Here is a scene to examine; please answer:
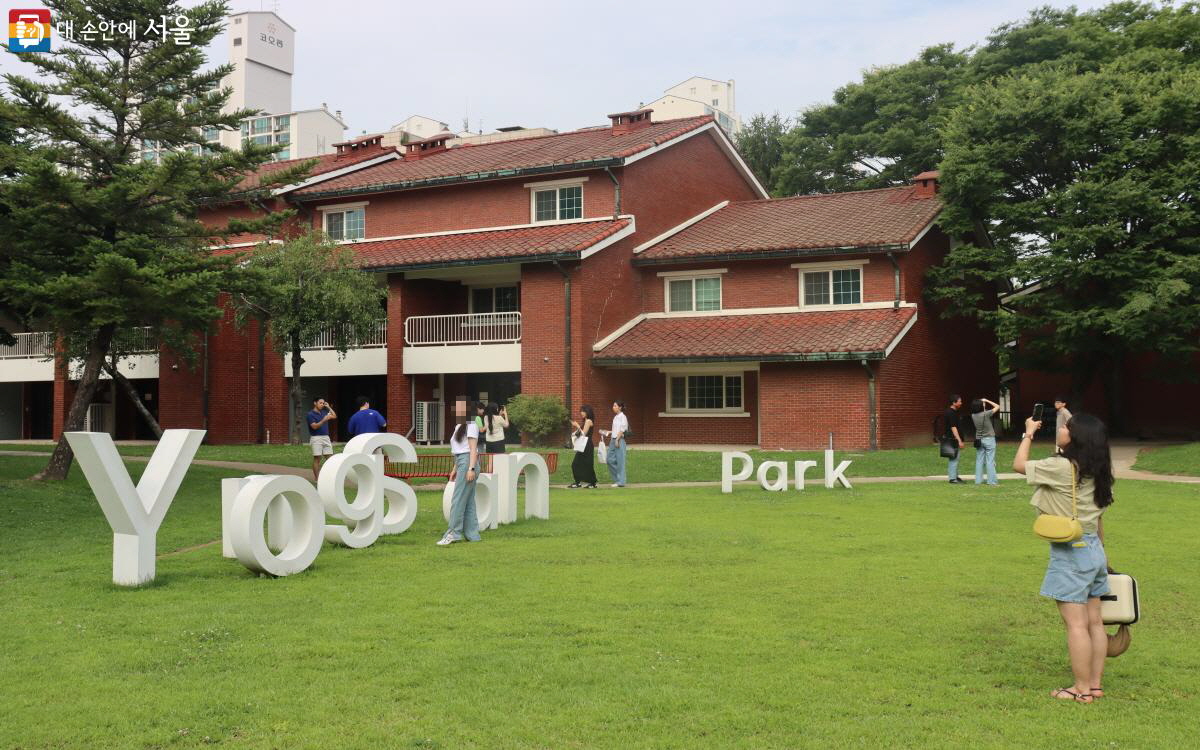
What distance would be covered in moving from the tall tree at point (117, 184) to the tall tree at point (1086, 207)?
19.0m

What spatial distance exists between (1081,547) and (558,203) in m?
27.3

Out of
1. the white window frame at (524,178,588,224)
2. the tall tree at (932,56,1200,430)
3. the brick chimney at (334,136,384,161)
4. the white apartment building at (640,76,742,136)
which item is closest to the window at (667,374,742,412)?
the white window frame at (524,178,588,224)

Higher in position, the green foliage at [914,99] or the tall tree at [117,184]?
the green foliage at [914,99]

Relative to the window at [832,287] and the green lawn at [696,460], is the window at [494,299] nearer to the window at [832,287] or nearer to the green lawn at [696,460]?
the green lawn at [696,460]

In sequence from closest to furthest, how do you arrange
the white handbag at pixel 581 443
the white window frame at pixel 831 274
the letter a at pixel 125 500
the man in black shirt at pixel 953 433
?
the letter a at pixel 125 500
the man in black shirt at pixel 953 433
the white handbag at pixel 581 443
the white window frame at pixel 831 274

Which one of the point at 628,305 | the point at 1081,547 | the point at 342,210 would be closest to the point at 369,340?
the point at 342,210

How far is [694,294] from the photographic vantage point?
106 feet

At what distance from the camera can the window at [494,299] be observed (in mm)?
34438

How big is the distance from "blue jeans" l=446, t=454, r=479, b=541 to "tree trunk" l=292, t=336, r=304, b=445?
18.6 m

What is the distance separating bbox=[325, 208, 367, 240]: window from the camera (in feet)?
117

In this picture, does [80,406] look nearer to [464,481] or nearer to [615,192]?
[464,481]

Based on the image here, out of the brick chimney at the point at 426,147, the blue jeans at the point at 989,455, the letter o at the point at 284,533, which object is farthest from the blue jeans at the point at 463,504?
the brick chimney at the point at 426,147

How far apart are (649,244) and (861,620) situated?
25.3 metres

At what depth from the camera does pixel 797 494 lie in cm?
1902
